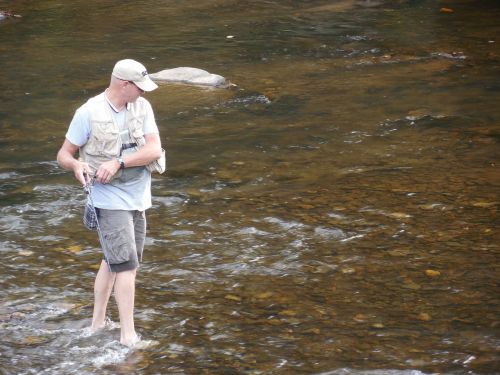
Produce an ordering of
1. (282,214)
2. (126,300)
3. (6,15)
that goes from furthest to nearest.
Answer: (6,15), (282,214), (126,300)

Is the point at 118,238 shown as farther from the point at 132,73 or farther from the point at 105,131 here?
the point at 132,73

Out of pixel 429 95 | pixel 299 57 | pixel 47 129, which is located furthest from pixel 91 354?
pixel 299 57

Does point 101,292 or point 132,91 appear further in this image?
point 101,292

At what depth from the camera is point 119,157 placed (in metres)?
6.06

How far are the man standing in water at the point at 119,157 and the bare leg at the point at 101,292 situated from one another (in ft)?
0.46

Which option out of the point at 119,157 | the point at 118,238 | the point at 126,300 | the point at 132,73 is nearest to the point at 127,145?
the point at 119,157

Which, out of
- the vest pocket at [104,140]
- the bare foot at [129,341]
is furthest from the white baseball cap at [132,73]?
the bare foot at [129,341]

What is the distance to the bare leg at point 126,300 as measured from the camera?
6266 mm

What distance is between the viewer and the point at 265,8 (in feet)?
73.8

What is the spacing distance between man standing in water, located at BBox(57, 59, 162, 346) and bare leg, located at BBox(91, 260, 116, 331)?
0.14m

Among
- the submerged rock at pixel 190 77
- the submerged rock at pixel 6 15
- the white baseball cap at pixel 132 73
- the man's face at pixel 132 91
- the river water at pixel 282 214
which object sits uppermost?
the white baseball cap at pixel 132 73

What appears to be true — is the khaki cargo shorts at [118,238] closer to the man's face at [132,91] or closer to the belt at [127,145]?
the belt at [127,145]

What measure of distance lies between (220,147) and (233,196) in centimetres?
192

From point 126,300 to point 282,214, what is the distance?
10.4 feet
